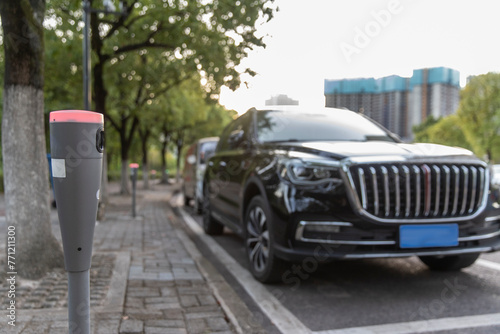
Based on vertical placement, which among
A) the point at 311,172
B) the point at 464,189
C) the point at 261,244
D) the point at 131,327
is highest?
the point at 311,172

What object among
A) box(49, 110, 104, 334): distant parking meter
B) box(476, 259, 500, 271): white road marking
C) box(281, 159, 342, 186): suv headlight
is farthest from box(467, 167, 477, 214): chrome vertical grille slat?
box(49, 110, 104, 334): distant parking meter

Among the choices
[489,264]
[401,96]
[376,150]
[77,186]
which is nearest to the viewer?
[77,186]

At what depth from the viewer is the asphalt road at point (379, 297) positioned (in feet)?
10.5

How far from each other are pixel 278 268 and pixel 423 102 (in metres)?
60.1

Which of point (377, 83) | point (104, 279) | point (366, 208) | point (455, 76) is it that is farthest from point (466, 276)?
point (455, 76)

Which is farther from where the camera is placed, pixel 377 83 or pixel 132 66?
pixel 132 66

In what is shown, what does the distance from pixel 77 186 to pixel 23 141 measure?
8.03 feet

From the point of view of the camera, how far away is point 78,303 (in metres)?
1.98

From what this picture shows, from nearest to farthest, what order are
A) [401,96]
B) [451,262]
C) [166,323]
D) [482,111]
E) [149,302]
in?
[166,323]
[149,302]
[451,262]
[401,96]
[482,111]

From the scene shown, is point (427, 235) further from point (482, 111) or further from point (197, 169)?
point (482, 111)

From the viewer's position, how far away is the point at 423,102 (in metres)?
59.2

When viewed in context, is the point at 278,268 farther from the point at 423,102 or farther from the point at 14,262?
the point at 423,102

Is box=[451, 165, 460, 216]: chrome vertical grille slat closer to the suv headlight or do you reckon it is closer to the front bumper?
the front bumper

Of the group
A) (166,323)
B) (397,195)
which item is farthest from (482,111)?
(166,323)
